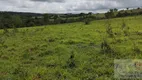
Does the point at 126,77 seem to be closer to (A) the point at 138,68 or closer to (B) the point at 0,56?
(A) the point at 138,68

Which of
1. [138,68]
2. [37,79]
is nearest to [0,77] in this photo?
[37,79]

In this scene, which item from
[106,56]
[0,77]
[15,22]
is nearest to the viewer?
[0,77]

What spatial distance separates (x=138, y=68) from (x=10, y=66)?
24.4 ft

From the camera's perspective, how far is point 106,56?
48.0 ft

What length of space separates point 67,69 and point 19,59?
505 centimetres

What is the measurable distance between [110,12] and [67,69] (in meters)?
51.8

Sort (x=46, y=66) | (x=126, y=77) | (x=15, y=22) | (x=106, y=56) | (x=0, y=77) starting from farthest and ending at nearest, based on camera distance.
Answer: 1. (x=15, y=22)
2. (x=106, y=56)
3. (x=46, y=66)
4. (x=0, y=77)
5. (x=126, y=77)

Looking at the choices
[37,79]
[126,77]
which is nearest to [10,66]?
[37,79]

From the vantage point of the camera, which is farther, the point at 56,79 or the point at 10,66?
the point at 10,66

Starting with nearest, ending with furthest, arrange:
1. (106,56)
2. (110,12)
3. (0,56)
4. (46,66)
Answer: (46,66) → (106,56) → (0,56) → (110,12)

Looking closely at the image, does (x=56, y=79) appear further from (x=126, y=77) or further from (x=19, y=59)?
(x=19, y=59)

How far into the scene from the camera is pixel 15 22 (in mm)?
66438

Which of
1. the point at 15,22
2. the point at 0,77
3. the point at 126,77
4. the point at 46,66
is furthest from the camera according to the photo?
the point at 15,22

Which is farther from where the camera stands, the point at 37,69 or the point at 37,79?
the point at 37,69
